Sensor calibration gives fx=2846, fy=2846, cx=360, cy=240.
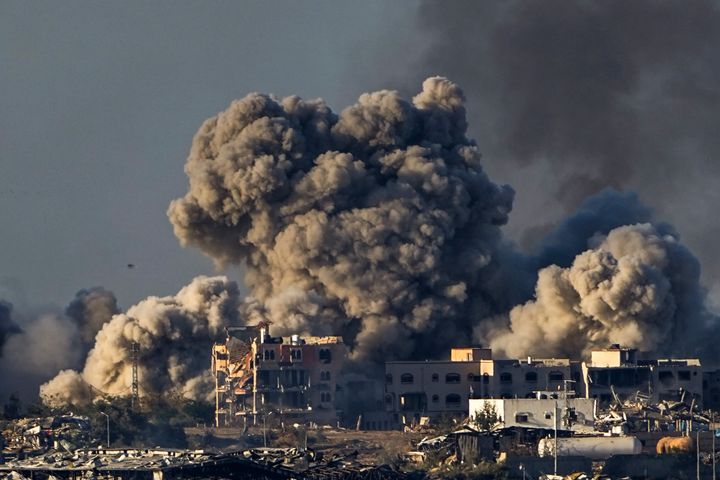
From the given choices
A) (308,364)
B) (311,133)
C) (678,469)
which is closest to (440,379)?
(308,364)

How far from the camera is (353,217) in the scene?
488ft

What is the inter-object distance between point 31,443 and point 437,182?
106ft

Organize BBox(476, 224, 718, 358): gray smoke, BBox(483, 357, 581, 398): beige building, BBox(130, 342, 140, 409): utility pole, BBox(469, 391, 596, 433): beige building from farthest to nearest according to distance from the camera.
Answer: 1. BBox(476, 224, 718, 358): gray smoke
2. BBox(483, 357, 581, 398): beige building
3. BBox(130, 342, 140, 409): utility pole
4. BBox(469, 391, 596, 433): beige building

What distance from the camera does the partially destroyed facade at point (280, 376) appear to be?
464ft

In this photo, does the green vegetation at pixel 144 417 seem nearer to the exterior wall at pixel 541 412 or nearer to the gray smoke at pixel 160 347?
the gray smoke at pixel 160 347

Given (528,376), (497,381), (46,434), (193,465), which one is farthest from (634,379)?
(193,465)

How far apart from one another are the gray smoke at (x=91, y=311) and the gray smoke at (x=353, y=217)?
17.8 ft

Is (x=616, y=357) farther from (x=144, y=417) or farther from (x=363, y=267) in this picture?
(x=144, y=417)

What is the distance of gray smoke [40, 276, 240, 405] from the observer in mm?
143750

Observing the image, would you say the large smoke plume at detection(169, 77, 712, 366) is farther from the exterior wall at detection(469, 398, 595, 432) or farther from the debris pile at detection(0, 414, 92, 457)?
the debris pile at detection(0, 414, 92, 457)

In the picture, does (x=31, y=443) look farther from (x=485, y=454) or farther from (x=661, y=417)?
(x=661, y=417)

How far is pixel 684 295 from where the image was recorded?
15025cm

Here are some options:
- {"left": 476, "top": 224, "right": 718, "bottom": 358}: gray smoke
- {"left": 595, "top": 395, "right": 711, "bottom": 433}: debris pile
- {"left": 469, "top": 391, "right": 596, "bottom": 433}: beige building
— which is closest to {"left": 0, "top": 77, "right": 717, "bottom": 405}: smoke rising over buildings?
{"left": 476, "top": 224, "right": 718, "bottom": 358}: gray smoke

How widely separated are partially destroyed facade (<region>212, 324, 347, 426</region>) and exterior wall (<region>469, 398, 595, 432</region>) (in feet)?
48.4
